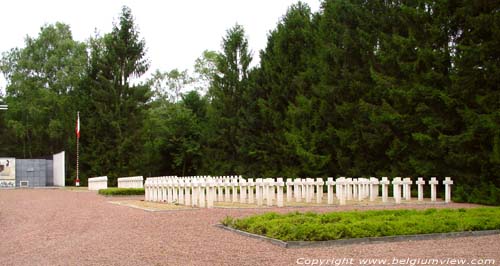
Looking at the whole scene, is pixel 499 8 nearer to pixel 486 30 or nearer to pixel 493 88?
pixel 486 30

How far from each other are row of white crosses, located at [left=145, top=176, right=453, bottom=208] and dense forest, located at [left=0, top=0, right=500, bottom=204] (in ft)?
A: 10.5

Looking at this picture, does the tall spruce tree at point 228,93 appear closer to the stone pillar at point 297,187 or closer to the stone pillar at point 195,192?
the stone pillar at point 297,187

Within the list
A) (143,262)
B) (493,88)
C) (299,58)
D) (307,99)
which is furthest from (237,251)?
(299,58)

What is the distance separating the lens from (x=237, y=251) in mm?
9914

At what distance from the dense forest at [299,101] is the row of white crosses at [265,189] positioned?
319cm

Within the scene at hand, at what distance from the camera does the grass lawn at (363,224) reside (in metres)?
10.6

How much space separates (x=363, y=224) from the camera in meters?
11.1

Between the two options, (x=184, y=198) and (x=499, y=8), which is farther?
(x=499, y=8)

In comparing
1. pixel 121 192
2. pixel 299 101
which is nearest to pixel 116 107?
pixel 299 101

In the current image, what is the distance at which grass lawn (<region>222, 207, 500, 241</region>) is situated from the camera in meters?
10.6

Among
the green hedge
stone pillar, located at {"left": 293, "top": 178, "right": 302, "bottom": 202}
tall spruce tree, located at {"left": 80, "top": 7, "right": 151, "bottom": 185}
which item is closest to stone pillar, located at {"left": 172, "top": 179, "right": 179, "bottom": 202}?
stone pillar, located at {"left": 293, "top": 178, "right": 302, "bottom": 202}

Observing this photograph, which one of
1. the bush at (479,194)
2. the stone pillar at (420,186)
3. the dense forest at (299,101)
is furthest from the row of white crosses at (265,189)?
the dense forest at (299,101)

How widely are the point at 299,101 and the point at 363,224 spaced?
2666 cm

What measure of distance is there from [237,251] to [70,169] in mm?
49607
